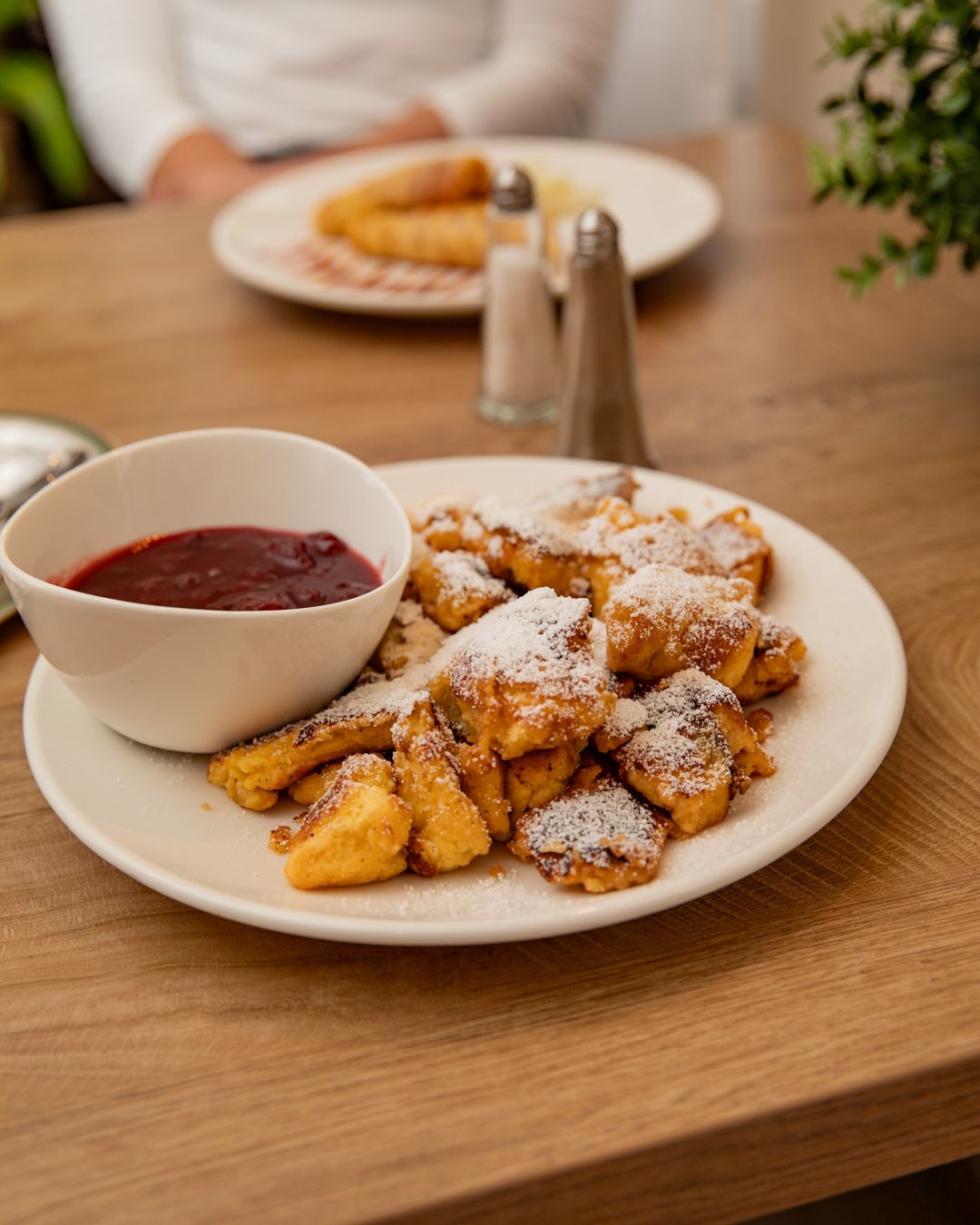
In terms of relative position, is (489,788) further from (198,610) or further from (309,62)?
(309,62)

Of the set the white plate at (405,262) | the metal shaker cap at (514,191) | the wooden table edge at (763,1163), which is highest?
the metal shaker cap at (514,191)

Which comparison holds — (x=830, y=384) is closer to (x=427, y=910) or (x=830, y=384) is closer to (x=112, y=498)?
(x=112, y=498)

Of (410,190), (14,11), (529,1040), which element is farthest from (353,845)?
(14,11)

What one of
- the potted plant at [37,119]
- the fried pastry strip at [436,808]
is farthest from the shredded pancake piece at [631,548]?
the potted plant at [37,119]

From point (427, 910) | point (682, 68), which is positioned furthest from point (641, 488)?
point (682, 68)

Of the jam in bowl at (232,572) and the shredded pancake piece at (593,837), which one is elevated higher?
the jam in bowl at (232,572)

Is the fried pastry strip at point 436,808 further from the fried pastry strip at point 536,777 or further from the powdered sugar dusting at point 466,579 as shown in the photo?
the powdered sugar dusting at point 466,579
